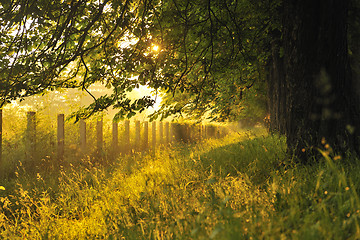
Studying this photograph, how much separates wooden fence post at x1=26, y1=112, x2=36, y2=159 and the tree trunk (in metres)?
7.56

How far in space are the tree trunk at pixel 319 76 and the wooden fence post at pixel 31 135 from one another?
756 cm

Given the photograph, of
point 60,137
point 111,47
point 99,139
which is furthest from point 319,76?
point 99,139

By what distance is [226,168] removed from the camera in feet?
16.5

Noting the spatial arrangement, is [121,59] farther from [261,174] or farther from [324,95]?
[324,95]

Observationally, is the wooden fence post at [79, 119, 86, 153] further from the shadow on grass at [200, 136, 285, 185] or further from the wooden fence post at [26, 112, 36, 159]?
the shadow on grass at [200, 136, 285, 185]

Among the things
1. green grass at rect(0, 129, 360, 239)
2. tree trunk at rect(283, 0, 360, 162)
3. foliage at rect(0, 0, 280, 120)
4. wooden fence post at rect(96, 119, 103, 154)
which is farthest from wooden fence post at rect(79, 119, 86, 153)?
tree trunk at rect(283, 0, 360, 162)

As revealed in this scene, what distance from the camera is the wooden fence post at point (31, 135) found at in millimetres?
8289

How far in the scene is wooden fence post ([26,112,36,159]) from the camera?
27.2 feet

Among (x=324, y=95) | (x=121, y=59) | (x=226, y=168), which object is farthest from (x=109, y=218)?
(x=324, y=95)

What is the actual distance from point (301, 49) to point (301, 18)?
0.50 meters

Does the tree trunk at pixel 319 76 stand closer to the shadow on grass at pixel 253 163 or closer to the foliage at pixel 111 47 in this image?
the shadow on grass at pixel 253 163

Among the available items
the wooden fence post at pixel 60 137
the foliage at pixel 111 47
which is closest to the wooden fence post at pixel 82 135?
the wooden fence post at pixel 60 137

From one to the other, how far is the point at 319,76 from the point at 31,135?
8.09m

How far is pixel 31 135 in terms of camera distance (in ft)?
27.7
